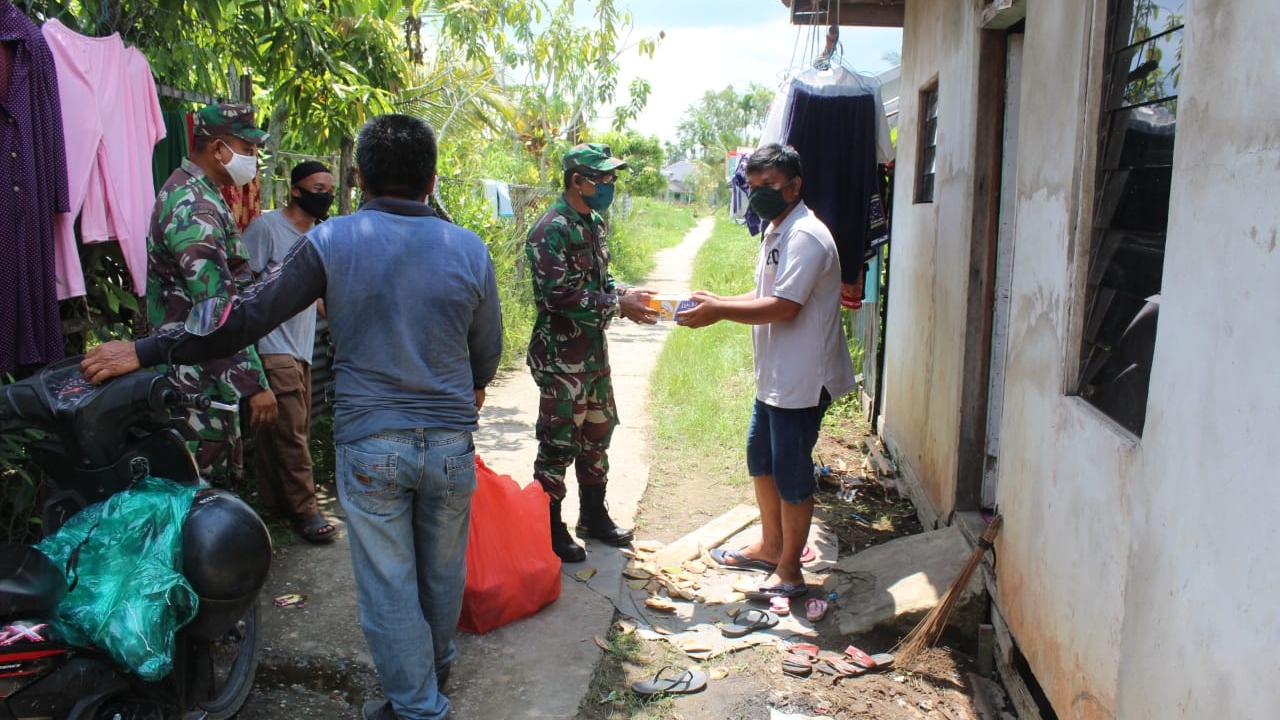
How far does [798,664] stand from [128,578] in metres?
2.45

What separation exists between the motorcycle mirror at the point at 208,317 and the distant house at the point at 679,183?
6849cm

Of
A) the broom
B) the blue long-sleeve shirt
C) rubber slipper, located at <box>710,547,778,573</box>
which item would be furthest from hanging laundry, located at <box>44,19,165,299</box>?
the broom

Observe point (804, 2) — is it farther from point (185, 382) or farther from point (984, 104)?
point (185, 382)

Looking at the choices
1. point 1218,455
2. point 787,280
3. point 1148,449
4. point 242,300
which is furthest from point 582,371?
point 1218,455

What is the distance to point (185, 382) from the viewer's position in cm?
338

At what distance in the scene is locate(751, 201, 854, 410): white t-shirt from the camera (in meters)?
3.95

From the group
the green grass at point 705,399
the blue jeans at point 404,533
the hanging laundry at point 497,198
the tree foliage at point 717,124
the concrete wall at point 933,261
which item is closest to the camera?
the blue jeans at point 404,533

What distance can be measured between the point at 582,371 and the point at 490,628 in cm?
123

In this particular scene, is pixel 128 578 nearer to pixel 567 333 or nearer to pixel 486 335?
pixel 486 335

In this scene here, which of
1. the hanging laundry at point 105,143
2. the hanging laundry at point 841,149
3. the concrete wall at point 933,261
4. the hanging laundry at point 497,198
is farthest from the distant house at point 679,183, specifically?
the hanging laundry at point 105,143

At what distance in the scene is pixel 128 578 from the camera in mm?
2322

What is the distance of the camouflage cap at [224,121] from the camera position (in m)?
3.50

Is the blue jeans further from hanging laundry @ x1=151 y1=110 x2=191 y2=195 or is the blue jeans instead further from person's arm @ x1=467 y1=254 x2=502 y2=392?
hanging laundry @ x1=151 y1=110 x2=191 y2=195

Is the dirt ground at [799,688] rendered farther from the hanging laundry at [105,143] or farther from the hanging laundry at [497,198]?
the hanging laundry at [497,198]
